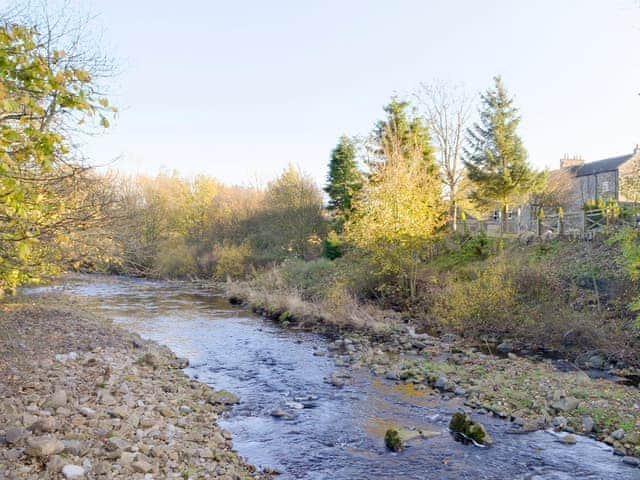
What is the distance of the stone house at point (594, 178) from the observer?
44562 mm

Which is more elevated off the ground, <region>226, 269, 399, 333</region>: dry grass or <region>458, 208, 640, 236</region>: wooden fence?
<region>458, 208, 640, 236</region>: wooden fence

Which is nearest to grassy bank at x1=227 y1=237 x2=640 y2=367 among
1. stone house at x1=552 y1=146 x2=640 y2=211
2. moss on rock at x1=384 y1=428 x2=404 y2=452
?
moss on rock at x1=384 y1=428 x2=404 y2=452

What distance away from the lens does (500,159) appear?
3152 cm

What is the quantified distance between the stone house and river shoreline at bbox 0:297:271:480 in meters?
41.6

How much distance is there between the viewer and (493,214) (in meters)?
44.1

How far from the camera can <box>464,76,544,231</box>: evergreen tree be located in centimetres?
Result: 3141

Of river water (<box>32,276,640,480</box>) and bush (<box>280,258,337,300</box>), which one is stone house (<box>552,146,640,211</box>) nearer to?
bush (<box>280,258,337,300</box>)

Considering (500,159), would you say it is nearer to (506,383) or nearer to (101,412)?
(506,383)

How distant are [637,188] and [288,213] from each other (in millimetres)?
28389

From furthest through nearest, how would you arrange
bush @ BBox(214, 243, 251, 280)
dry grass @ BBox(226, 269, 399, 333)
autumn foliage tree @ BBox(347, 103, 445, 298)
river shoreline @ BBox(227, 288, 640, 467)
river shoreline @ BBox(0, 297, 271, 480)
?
bush @ BBox(214, 243, 251, 280) < autumn foliage tree @ BBox(347, 103, 445, 298) < dry grass @ BBox(226, 269, 399, 333) < river shoreline @ BBox(227, 288, 640, 467) < river shoreline @ BBox(0, 297, 271, 480)

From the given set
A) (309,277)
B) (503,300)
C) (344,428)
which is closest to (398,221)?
(503,300)

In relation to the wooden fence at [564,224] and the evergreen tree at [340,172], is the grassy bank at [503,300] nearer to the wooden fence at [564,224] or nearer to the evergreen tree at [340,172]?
the wooden fence at [564,224]

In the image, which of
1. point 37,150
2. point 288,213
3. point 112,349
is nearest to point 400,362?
point 112,349

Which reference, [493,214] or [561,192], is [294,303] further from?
[561,192]
